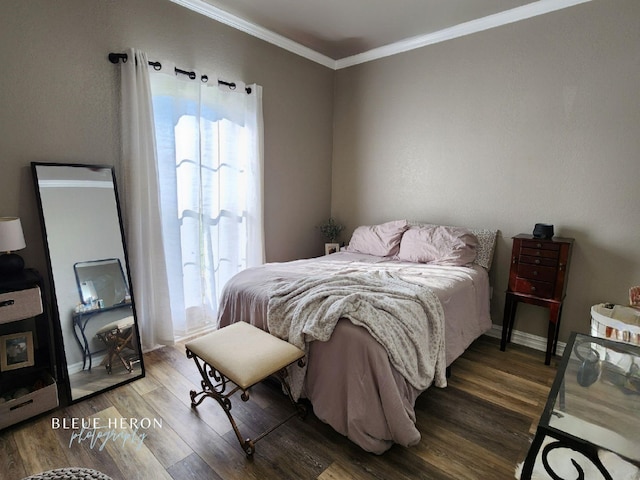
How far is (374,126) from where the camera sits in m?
3.76

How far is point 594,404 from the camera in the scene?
4.71 ft

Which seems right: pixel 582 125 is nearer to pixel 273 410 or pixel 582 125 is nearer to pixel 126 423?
pixel 273 410

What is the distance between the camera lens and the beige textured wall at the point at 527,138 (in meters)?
2.45

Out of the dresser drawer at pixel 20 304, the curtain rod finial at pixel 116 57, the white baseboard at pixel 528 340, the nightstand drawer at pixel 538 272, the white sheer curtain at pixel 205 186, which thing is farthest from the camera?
the white baseboard at pixel 528 340

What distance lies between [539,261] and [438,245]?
752 millimetres

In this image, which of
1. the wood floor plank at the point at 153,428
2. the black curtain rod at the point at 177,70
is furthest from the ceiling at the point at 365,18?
the wood floor plank at the point at 153,428

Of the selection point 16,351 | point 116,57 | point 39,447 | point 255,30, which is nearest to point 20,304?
point 16,351

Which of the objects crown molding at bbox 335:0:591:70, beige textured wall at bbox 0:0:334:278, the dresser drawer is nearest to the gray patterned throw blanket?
the dresser drawer

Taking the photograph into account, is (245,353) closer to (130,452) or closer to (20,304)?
(130,452)

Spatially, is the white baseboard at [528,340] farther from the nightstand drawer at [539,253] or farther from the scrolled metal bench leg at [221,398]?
the scrolled metal bench leg at [221,398]

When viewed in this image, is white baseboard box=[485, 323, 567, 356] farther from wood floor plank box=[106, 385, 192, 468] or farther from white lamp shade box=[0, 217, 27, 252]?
white lamp shade box=[0, 217, 27, 252]

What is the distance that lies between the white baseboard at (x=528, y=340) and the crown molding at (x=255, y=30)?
331 centimetres

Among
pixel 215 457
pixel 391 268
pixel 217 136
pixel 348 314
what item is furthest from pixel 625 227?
pixel 217 136

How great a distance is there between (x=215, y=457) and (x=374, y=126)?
332 cm
